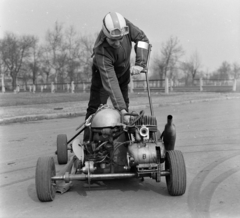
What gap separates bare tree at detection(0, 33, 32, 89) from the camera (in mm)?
47312

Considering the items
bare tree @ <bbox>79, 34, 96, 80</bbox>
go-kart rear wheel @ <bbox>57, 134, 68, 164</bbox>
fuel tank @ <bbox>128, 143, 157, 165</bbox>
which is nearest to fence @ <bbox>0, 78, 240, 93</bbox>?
bare tree @ <bbox>79, 34, 96, 80</bbox>

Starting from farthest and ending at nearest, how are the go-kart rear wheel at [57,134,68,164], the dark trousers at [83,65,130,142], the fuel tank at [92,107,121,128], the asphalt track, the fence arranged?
the fence < the dark trousers at [83,65,130,142] < the go-kart rear wheel at [57,134,68,164] < the fuel tank at [92,107,121,128] < the asphalt track

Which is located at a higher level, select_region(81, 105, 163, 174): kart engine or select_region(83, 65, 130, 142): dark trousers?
select_region(83, 65, 130, 142): dark trousers

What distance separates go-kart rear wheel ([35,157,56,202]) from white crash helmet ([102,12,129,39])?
5.16ft

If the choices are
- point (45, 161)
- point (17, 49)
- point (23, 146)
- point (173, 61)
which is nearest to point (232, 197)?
point (45, 161)

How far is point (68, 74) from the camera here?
4788 cm

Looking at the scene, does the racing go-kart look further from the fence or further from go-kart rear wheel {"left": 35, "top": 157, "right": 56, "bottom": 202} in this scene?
the fence

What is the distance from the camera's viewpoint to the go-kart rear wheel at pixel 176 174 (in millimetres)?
3197

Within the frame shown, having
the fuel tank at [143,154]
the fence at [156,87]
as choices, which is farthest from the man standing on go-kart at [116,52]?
the fence at [156,87]

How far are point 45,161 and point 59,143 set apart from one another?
5.10 ft

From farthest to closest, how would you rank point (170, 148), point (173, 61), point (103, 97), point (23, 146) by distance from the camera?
1. point (173, 61)
2. point (23, 146)
3. point (103, 97)
4. point (170, 148)

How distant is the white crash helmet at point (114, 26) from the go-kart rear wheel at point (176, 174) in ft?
4.77

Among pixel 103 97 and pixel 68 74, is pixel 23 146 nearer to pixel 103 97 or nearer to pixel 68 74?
pixel 103 97

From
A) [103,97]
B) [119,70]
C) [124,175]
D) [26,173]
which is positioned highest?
[119,70]
